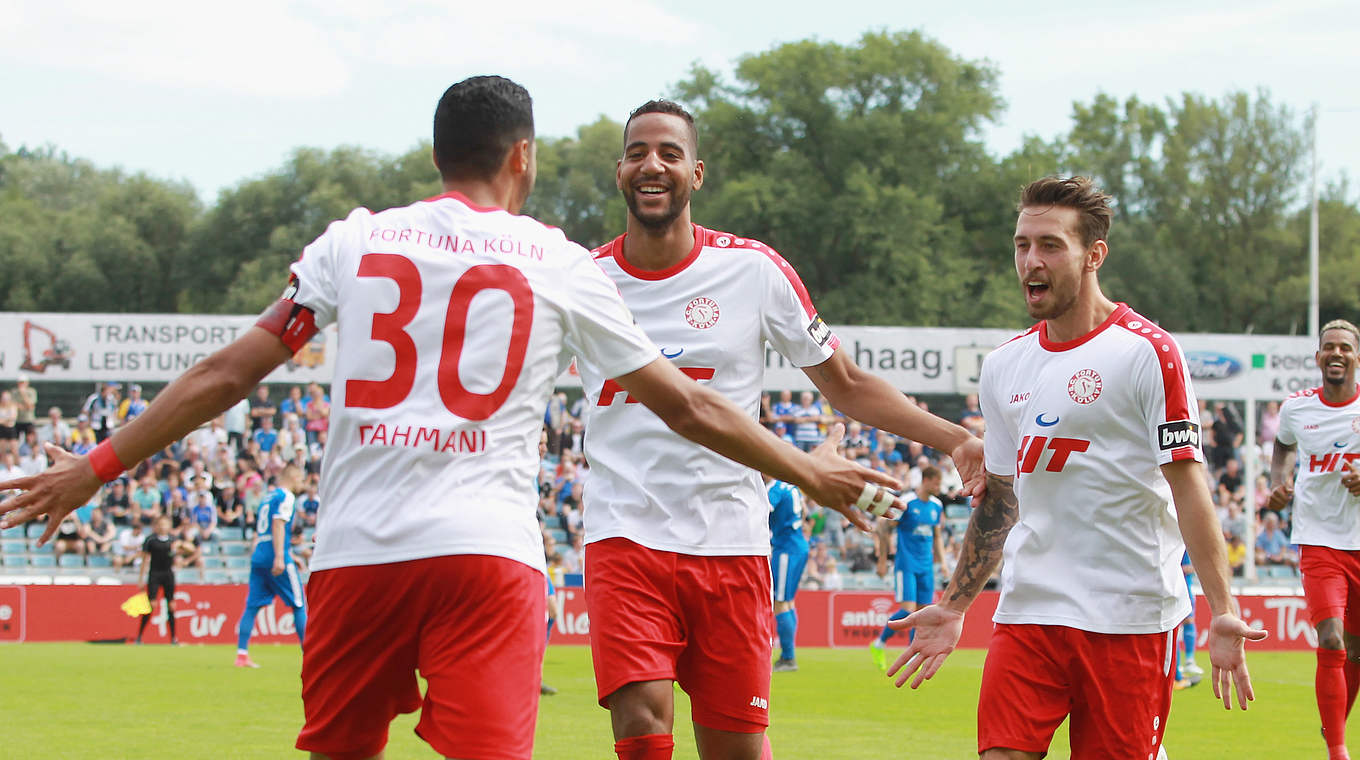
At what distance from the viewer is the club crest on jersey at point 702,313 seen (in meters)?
6.07

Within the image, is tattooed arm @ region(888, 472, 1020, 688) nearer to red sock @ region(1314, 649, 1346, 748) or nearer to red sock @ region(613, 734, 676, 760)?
red sock @ region(613, 734, 676, 760)

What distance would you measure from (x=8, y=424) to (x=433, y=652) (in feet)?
81.4

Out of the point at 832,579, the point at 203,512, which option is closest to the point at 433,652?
the point at 832,579

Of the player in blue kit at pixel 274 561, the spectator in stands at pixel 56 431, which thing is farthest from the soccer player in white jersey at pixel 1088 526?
the spectator in stands at pixel 56 431

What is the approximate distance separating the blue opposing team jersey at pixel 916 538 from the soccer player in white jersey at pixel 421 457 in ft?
51.2

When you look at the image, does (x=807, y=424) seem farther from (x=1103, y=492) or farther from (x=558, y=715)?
(x=1103, y=492)

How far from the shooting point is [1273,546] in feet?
94.7

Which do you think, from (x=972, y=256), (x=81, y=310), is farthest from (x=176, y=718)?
(x=81, y=310)

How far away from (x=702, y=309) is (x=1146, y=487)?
1.85 metres

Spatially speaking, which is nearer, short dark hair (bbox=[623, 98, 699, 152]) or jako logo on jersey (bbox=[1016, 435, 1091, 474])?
jako logo on jersey (bbox=[1016, 435, 1091, 474])

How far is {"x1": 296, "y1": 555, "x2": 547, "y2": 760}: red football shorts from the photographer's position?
151 inches

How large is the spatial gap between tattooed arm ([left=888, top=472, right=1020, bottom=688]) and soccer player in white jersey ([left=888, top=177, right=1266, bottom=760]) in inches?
0.4

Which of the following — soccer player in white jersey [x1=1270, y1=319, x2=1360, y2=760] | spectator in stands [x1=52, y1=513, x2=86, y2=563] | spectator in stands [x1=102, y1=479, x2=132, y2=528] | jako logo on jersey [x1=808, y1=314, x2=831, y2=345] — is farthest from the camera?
spectator in stands [x1=102, y1=479, x2=132, y2=528]

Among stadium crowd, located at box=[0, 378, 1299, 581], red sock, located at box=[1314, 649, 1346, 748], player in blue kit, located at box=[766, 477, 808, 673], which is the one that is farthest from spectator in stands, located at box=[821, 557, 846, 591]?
red sock, located at box=[1314, 649, 1346, 748]
